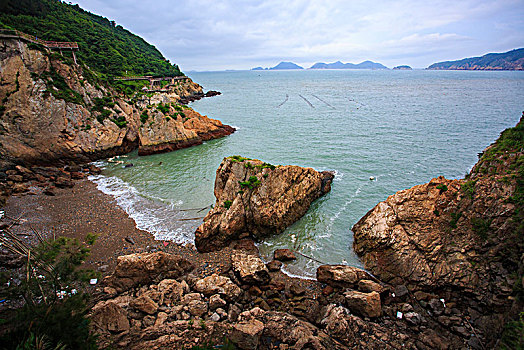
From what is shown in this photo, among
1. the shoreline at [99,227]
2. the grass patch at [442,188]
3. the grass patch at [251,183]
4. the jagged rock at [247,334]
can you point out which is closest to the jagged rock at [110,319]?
the jagged rock at [247,334]

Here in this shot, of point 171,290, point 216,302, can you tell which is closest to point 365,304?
point 216,302

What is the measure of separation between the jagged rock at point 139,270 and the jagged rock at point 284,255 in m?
6.44

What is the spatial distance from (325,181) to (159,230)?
16425mm

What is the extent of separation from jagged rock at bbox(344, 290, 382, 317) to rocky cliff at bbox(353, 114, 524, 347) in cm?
287

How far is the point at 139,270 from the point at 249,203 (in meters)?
8.55

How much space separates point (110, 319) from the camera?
9891mm

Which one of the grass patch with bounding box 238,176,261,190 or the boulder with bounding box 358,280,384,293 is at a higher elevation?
the grass patch with bounding box 238,176,261,190

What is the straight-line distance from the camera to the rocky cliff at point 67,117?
1117 inches

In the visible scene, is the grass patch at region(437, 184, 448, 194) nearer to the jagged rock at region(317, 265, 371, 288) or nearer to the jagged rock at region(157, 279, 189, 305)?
the jagged rock at region(317, 265, 371, 288)

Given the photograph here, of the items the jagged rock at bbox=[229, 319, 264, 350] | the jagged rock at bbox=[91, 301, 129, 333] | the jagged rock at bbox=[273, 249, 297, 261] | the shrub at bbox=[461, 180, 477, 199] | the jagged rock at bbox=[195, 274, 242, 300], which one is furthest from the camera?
the jagged rock at bbox=[273, 249, 297, 261]

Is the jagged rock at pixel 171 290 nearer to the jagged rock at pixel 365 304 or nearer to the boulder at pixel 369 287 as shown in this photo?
the jagged rock at pixel 365 304

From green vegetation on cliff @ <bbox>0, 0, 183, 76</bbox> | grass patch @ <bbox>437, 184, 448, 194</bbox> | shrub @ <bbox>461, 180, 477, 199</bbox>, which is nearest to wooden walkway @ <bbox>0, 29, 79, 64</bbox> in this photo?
green vegetation on cliff @ <bbox>0, 0, 183, 76</bbox>

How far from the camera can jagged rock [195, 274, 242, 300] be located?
12.5 metres

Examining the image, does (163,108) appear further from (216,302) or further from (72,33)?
(72,33)
